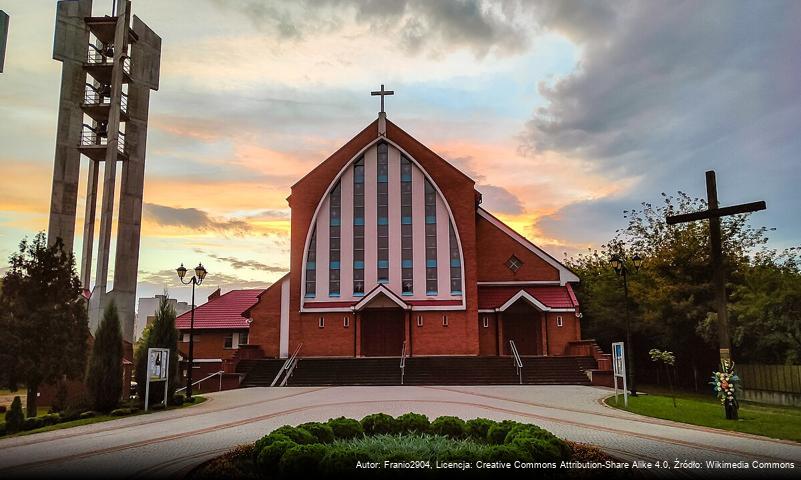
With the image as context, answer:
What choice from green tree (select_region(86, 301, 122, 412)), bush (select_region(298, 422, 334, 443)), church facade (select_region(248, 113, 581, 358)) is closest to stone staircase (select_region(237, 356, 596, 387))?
church facade (select_region(248, 113, 581, 358))

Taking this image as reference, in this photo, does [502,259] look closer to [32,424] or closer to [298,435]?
[32,424]

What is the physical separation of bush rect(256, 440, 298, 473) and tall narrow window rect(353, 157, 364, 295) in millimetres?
24504

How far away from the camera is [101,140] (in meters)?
32.0

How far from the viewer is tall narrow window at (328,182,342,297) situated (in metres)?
31.9

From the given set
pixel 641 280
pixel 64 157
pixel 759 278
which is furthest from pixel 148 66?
pixel 759 278

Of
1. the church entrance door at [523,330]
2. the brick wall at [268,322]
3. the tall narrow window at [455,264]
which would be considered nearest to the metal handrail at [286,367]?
the brick wall at [268,322]

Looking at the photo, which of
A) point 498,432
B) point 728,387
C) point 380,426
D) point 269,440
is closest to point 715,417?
point 728,387

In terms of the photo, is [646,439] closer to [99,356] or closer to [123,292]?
[99,356]

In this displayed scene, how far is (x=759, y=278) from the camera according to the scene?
900 inches

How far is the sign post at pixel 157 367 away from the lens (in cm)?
1647

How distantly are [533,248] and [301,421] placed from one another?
22.7 metres

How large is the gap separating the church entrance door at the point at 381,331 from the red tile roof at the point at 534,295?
463cm

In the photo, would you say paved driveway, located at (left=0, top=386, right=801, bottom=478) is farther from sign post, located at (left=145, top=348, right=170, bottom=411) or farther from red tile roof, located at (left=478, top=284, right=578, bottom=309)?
red tile roof, located at (left=478, top=284, right=578, bottom=309)

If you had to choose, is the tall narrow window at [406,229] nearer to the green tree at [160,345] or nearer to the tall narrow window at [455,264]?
the tall narrow window at [455,264]
